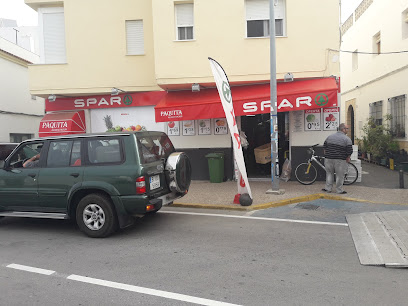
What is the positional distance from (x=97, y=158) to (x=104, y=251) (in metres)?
1.60

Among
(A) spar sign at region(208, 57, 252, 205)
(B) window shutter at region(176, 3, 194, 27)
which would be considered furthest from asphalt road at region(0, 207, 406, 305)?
(B) window shutter at region(176, 3, 194, 27)

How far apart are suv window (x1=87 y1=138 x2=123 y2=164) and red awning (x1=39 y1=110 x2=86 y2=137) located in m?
→ 6.47

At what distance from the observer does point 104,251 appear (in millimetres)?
5227

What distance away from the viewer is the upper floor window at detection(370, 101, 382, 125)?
1559 cm

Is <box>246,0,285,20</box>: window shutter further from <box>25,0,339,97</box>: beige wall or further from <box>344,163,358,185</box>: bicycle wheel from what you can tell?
<box>344,163,358,185</box>: bicycle wheel

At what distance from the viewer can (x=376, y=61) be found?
15.7 metres

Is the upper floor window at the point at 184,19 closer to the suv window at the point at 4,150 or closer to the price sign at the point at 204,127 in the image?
the price sign at the point at 204,127

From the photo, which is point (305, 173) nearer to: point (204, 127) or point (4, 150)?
point (204, 127)

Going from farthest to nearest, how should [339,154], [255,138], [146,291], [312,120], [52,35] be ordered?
[255,138]
[52,35]
[312,120]
[339,154]
[146,291]

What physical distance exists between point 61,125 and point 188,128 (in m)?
4.41

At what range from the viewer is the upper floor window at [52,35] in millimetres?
12039

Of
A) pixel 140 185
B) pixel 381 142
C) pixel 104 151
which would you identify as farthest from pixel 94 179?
pixel 381 142

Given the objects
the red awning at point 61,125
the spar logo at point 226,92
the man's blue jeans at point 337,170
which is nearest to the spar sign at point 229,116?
the spar logo at point 226,92

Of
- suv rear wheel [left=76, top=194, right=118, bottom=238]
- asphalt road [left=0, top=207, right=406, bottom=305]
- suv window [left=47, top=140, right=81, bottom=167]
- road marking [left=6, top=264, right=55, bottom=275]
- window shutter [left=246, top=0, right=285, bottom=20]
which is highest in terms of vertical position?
window shutter [left=246, top=0, right=285, bottom=20]
